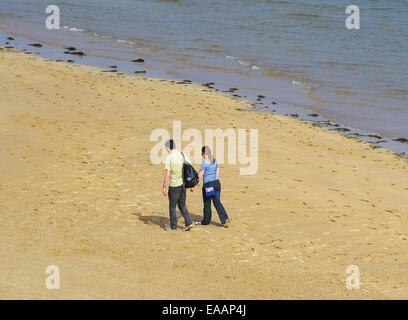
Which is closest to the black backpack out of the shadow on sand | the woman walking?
the woman walking

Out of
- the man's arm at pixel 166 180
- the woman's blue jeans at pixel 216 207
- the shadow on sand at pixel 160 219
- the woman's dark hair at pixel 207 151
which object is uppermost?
the woman's dark hair at pixel 207 151

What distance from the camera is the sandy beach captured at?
44.5ft

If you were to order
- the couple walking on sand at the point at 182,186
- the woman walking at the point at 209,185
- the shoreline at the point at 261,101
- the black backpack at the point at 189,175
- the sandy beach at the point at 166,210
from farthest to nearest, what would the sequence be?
the shoreline at the point at 261,101, the woman walking at the point at 209,185, the black backpack at the point at 189,175, the couple walking on sand at the point at 182,186, the sandy beach at the point at 166,210

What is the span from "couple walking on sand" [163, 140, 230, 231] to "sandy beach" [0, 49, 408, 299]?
0.98ft

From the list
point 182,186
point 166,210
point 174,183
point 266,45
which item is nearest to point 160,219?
point 166,210

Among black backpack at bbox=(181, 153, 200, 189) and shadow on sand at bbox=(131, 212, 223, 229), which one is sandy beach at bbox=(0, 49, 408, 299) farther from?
black backpack at bbox=(181, 153, 200, 189)

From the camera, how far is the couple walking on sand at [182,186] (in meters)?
15.4

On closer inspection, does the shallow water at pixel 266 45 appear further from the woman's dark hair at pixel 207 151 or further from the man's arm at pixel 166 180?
the man's arm at pixel 166 180

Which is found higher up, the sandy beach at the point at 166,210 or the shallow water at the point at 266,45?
the shallow water at the point at 266,45

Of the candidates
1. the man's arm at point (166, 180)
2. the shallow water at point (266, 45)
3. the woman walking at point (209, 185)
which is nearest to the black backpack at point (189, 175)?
the man's arm at point (166, 180)

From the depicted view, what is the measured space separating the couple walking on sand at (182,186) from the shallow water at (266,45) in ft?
31.4

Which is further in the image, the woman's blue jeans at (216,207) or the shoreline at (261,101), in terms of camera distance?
the shoreline at (261,101)

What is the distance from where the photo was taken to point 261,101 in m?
29.5

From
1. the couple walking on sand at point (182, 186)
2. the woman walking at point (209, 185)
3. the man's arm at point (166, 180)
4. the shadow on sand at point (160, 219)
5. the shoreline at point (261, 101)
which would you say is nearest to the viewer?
the man's arm at point (166, 180)
